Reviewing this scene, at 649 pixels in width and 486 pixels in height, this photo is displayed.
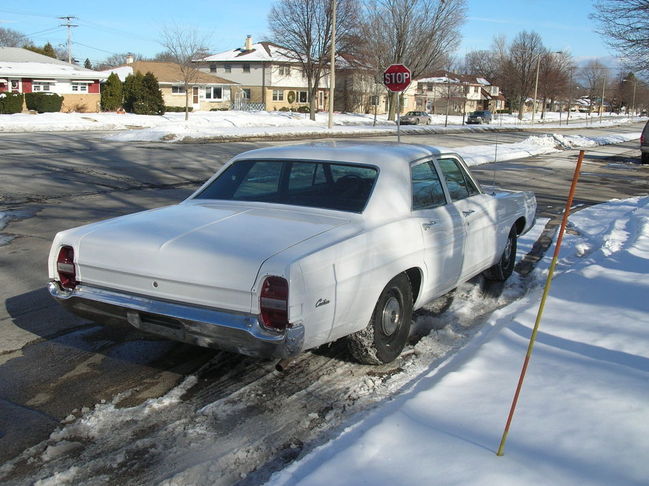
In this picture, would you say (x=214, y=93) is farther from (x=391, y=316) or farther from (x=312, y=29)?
(x=391, y=316)

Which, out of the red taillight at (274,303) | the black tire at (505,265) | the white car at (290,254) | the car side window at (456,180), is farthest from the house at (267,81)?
the red taillight at (274,303)

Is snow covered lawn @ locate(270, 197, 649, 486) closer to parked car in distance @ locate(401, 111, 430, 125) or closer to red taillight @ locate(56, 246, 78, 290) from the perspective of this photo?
red taillight @ locate(56, 246, 78, 290)

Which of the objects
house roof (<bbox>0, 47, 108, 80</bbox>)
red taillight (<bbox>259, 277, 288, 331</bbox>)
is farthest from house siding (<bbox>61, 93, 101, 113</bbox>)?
red taillight (<bbox>259, 277, 288, 331</bbox>)

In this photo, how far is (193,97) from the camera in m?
63.5

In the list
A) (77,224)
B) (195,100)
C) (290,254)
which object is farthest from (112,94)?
(290,254)

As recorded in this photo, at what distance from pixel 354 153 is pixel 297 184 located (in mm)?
511

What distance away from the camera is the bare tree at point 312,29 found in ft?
166

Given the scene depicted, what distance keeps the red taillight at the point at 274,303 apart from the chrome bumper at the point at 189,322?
0.15 ft

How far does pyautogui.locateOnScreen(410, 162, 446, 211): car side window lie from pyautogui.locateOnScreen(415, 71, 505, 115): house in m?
Result: 63.0

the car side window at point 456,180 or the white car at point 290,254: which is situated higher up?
the car side window at point 456,180

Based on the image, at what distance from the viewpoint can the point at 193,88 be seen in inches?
2470

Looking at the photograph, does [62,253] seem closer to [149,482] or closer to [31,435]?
[31,435]

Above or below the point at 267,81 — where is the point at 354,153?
below

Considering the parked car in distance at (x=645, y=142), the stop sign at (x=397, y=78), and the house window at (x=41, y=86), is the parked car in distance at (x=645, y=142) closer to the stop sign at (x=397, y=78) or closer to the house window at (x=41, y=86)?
the stop sign at (x=397, y=78)
